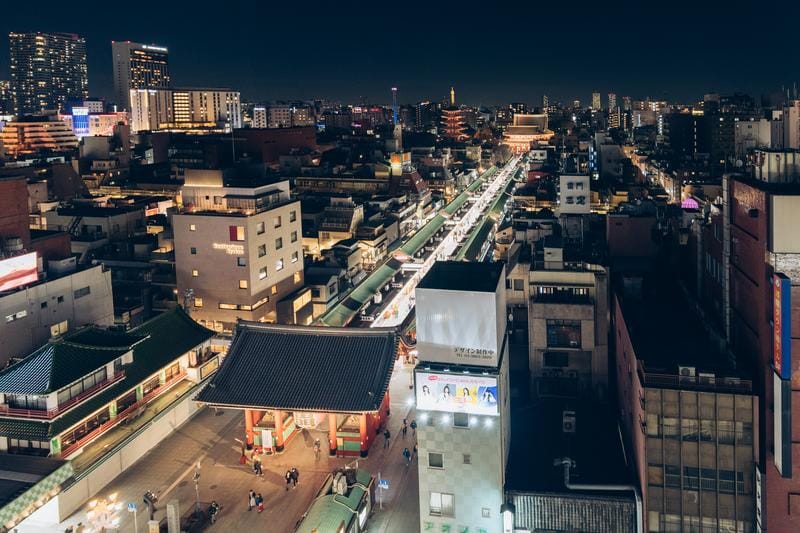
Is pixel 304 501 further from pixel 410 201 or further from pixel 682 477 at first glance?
pixel 410 201

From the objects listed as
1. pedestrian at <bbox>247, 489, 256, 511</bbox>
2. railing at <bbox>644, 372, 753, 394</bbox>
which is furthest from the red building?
railing at <bbox>644, 372, 753, 394</bbox>

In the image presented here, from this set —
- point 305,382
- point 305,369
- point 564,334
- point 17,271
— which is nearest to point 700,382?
point 564,334

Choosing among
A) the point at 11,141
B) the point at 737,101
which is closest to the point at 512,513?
the point at 11,141

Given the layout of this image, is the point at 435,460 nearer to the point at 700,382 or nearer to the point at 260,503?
the point at 260,503

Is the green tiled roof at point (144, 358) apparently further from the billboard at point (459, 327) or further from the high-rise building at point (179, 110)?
the high-rise building at point (179, 110)

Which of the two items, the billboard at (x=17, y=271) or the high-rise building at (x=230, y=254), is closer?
the billboard at (x=17, y=271)

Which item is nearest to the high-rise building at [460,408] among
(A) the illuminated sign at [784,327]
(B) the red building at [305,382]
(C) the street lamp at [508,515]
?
(C) the street lamp at [508,515]
